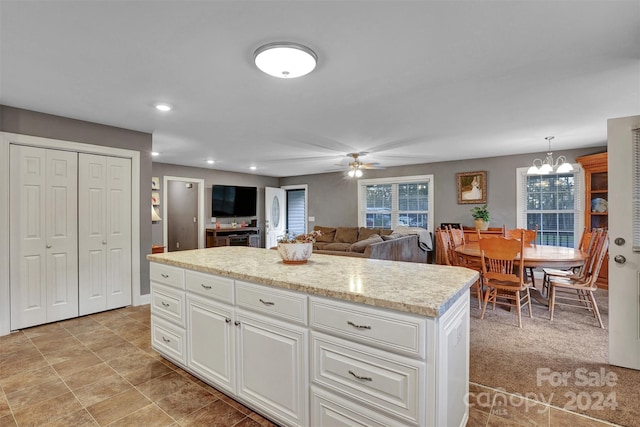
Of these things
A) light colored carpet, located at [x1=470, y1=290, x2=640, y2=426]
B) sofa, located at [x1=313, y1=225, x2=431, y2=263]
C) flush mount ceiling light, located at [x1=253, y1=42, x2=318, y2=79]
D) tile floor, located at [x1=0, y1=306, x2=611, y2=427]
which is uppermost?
flush mount ceiling light, located at [x1=253, y1=42, x2=318, y2=79]

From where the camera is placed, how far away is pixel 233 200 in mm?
8281

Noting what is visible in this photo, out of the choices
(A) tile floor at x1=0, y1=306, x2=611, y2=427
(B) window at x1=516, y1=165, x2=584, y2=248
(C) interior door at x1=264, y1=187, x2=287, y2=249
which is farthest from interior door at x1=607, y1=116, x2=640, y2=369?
(C) interior door at x1=264, y1=187, x2=287, y2=249

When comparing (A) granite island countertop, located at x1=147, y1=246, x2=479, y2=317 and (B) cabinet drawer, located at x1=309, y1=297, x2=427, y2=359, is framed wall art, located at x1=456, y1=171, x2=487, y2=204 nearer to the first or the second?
(A) granite island countertop, located at x1=147, y1=246, x2=479, y2=317

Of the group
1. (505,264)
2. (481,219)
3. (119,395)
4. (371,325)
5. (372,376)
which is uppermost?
(481,219)

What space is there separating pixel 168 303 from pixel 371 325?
1768 millimetres

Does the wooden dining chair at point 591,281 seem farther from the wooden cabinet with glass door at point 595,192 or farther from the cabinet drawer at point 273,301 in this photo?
the cabinet drawer at point 273,301

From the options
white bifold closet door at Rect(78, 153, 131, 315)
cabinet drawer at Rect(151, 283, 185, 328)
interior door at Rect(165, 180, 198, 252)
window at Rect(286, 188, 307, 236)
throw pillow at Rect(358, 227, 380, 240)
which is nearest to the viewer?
cabinet drawer at Rect(151, 283, 185, 328)

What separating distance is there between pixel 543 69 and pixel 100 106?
4.00 meters

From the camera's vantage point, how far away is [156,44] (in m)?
2.02

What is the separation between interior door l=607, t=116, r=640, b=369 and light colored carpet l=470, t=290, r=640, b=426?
8.7 inches

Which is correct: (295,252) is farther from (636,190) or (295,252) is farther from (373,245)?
(636,190)

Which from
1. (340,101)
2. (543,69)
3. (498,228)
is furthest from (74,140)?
(498,228)

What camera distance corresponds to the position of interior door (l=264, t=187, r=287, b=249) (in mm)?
8789

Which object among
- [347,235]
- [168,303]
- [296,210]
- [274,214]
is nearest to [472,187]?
[347,235]
